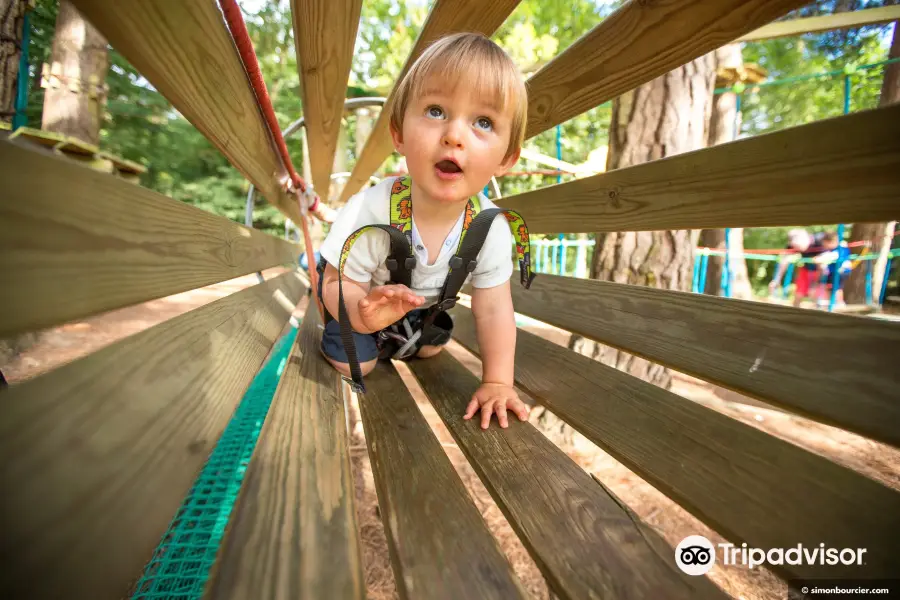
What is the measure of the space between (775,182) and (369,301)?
988mm

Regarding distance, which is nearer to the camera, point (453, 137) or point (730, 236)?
point (453, 137)

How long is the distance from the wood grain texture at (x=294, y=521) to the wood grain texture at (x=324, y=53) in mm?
1185

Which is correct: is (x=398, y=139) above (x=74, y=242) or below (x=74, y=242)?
above

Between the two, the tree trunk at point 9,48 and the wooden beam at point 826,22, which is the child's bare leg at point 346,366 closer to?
the tree trunk at point 9,48

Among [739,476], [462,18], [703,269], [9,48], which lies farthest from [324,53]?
[703,269]

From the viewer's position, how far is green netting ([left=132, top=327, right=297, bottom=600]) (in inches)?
40.3

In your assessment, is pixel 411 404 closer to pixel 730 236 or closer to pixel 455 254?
pixel 455 254

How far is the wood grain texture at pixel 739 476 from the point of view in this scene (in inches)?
28.1

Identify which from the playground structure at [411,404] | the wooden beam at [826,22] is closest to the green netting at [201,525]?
the playground structure at [411,404]

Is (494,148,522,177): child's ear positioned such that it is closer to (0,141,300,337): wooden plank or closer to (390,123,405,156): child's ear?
(390,123,405,156): child's ear

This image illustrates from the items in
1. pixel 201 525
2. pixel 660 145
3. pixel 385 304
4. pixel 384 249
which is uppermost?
pixel 660 145

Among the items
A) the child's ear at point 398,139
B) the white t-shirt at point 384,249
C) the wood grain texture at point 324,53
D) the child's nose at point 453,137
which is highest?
the wood grain texture at point 324,53

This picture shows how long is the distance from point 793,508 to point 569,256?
14786 mm

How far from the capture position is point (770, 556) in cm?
76
